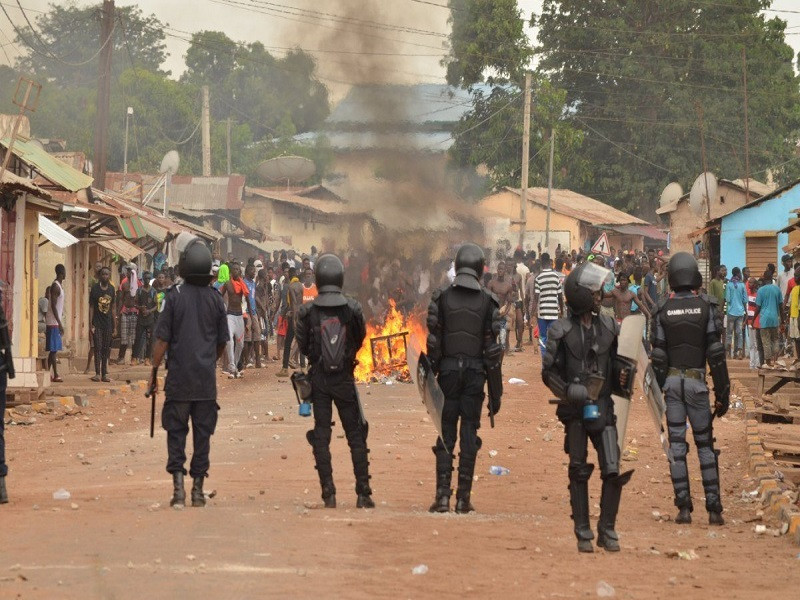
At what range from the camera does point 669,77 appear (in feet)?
223

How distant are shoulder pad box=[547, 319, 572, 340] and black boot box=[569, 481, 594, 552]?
2.96ft

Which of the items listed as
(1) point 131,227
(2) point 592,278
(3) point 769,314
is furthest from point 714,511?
(1) point 131,227

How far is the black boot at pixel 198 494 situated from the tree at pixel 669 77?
59.1m

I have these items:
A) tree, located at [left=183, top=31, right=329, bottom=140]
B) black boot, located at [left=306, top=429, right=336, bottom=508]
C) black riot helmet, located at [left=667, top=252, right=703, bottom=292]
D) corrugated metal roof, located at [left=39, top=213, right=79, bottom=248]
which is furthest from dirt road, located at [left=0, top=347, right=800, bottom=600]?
tree, located at [left=183, top=31, right=329, bottom=140]

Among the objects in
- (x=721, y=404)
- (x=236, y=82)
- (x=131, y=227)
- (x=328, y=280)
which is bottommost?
(x=721, y=404)

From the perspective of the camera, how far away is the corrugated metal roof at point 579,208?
59681mm

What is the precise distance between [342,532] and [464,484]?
1.65 m

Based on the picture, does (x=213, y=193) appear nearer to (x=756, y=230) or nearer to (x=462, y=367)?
(x=756, y=230)

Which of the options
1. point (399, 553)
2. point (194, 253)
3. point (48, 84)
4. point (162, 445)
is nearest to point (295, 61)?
point (162, 445)

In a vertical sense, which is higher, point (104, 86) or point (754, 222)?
point (104, 86)

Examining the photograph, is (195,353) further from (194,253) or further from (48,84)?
(48,84)

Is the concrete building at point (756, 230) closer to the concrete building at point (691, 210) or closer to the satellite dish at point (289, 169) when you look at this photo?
the concrete building at point (691, 210)

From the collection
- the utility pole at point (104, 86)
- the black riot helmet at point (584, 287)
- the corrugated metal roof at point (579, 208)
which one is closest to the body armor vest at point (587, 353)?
the black riot helmet at point (584, 287)

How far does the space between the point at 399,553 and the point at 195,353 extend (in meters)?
2.75
